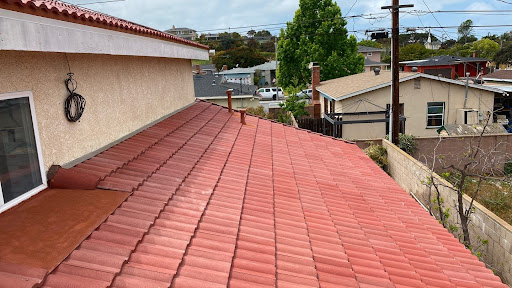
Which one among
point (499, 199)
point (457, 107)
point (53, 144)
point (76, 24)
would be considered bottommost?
point (499, 199)

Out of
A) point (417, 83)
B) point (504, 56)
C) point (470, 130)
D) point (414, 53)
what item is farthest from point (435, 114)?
point (504, 56)

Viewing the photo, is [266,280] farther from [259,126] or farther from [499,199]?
[499,199]

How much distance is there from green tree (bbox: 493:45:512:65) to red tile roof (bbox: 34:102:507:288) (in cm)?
7475

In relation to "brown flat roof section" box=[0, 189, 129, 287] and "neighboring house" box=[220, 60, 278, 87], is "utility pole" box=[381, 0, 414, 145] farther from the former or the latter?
"neighboring house" box=[220, 60, 278, 87]

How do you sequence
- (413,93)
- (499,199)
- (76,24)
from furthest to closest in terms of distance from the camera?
(413,93) → (499,199) → (76,24)

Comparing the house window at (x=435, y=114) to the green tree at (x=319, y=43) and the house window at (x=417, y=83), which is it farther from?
the green tree at (x=319, y=43)

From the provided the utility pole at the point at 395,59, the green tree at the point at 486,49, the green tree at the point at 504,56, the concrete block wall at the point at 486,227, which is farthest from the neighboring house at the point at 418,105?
the green tree at the point at 486,49

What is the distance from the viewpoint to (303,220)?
194 inches

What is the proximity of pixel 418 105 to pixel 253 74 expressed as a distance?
46867 mm

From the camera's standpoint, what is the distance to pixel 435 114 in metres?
23.6

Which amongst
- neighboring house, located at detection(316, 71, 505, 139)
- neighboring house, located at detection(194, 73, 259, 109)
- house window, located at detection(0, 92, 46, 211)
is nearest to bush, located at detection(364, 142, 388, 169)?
neighboring house, located at detection(316, 71, 505, 139)

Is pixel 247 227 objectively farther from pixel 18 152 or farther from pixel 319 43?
pixel 319 43

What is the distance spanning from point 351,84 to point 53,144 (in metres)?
24.1

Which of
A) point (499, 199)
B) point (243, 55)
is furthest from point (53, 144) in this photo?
point (243, 55)
